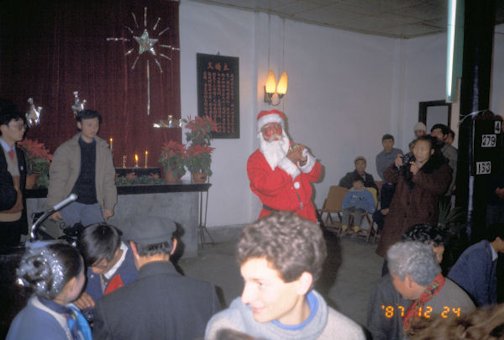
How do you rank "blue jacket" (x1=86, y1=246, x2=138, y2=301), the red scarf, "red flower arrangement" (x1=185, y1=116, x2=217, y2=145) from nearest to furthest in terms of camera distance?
the red scarf
"blue jacket" (x1=86, y1=246, x2=138, y2=301)
"red flower arrangement" (x1=185, y1=116, x2=217, y2=145)

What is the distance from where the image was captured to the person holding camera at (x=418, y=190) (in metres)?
3.63

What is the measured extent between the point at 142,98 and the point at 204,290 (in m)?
5.09

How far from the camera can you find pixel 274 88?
24.7 feet

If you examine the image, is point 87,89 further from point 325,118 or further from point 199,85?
point 325,118

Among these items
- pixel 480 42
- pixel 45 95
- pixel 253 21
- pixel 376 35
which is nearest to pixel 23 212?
pixel 45 95

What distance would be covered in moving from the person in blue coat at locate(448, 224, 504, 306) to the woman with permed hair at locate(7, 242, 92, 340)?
2.43 meters

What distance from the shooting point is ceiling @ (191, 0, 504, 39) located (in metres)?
6.96

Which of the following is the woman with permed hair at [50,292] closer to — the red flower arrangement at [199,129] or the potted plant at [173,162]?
the potted plant at [173,162]

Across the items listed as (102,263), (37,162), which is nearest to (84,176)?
(37,162)

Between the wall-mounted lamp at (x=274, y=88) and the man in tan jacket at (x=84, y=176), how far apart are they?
3.48 metres

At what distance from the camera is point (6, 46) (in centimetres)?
546

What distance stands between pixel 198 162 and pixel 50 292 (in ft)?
14.3

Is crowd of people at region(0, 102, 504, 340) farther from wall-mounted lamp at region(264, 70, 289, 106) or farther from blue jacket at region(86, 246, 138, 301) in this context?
wall-mounted lamp at region(264, 70, 289, 106)

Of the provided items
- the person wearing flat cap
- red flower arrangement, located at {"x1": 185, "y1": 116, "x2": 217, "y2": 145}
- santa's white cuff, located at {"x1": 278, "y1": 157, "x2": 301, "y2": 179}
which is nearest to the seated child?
red flower arrangement, located at {"x1": 185, "y1": 116, "x2": 217, "y2": 145}
